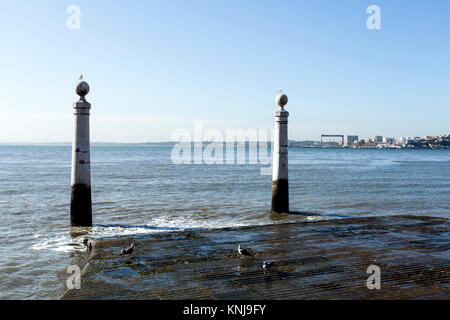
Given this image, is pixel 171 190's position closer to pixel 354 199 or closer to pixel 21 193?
pixel 21 193

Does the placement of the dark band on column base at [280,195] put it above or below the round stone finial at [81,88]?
below

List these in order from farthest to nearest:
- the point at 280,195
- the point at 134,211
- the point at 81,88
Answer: the point at 134,211 < the point at 280,195 < the point at 81,88

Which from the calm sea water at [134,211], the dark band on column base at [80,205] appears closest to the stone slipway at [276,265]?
the calm sea water at [134,211]

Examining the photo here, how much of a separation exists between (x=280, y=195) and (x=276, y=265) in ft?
32.5

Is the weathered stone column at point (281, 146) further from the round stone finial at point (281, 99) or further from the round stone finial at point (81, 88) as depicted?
the round stone finial at point (81, 88)

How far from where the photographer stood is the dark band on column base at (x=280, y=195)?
18266mm

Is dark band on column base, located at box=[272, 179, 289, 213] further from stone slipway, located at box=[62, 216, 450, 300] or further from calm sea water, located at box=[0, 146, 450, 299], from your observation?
stone slipway, located at box=[62, 216, 450, 300]

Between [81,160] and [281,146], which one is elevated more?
[281,146]

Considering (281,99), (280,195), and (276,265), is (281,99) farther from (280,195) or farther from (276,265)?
(276,265)

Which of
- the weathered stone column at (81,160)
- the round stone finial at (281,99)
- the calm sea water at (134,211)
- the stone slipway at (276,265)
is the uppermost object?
the round stone finial at (281,99)

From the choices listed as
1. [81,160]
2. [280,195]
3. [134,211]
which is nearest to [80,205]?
[81,160]

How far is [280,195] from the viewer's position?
18.4m

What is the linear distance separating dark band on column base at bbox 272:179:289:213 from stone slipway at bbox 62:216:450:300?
546 cm

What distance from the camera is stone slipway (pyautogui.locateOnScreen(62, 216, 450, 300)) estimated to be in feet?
23.0
